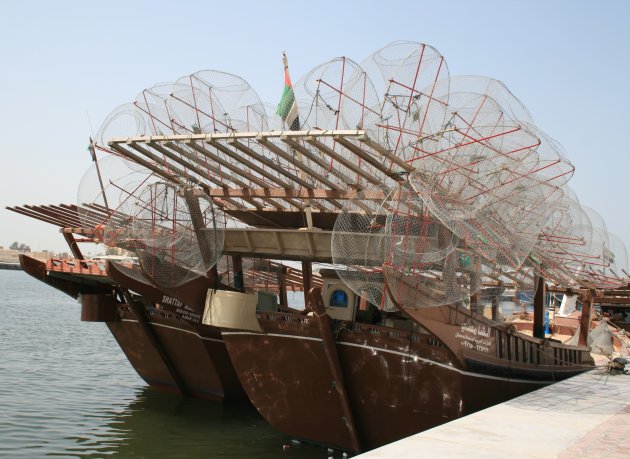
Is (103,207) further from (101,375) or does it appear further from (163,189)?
(101,375)

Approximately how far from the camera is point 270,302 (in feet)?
47.5

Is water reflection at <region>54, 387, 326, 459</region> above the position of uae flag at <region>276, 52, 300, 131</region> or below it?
below

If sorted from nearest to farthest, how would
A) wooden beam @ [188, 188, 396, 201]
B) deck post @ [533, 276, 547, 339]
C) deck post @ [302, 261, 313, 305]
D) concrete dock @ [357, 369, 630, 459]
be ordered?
1. concrete dock @ [357, 369, 630, 459]
2. wooden beam @ [188, 188, 396, 201]
3. deck post @ [302, 261, 313, 305]
4. deck post @ [533, 276, 547, 339]

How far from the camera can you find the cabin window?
13.4m

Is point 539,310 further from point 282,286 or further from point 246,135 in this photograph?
point 246,135

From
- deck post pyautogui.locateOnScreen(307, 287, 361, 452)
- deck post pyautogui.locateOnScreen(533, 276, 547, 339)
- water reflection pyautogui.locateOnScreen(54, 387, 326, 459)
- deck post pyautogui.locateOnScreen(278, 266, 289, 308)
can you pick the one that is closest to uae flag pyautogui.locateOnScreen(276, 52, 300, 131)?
deck post pyautogui.locateOnScreen(307, 287, 361, 452)

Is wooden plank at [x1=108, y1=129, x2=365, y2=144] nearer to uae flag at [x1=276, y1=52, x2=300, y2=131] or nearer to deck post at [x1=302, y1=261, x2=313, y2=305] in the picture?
uae flag at [x1=276, y1=52, x2=300, y2=131]

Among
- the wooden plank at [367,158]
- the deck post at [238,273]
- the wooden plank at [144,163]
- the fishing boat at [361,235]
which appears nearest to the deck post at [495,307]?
the fishing boat at [361,235]

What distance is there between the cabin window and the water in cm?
293

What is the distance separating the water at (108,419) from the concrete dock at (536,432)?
4.35 m

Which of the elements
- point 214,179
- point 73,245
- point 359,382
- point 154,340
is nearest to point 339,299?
point 359,382

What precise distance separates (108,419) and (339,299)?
6.59m

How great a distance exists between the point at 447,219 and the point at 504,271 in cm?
364

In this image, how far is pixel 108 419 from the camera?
1659 cm
